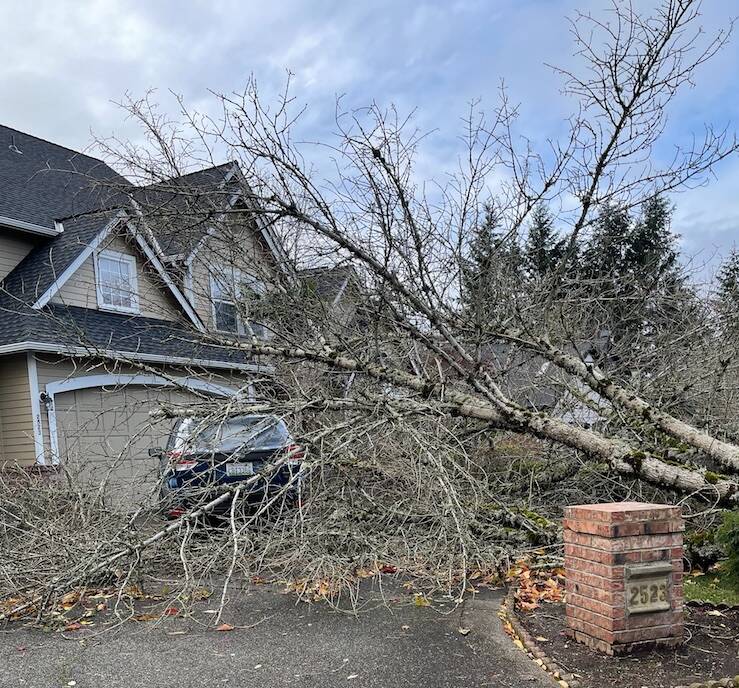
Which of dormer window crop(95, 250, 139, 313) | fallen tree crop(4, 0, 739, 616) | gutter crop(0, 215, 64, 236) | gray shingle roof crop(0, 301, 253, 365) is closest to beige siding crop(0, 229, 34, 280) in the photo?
gutter crop(0, 215, 64, 236)

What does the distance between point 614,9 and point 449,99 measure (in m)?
1.59

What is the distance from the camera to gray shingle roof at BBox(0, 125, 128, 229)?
11672 mm

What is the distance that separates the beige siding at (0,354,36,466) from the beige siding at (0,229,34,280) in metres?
2.04

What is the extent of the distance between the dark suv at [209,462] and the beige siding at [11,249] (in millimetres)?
6252

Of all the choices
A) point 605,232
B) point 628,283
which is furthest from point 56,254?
point 628,283

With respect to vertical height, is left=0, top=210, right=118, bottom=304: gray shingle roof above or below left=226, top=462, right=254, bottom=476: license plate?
above

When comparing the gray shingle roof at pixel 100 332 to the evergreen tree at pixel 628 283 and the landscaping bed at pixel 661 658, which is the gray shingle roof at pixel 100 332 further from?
the landscaping bed at pixel 661 658

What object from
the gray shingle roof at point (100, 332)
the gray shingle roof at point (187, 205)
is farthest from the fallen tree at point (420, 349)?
the gray shingle roof at point (100, 332)

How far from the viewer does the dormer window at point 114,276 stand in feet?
37.7

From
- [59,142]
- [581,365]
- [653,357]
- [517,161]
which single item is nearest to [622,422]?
[581,365]

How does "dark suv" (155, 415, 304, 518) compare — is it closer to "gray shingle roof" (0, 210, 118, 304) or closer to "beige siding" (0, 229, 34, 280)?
"gray shingle roof" (0, 210, 118, 304)

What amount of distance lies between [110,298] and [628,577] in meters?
10.1

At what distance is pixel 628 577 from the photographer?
12.6 feet

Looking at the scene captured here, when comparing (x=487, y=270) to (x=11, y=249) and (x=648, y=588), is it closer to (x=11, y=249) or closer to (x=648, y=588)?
(x=648, y=588)
